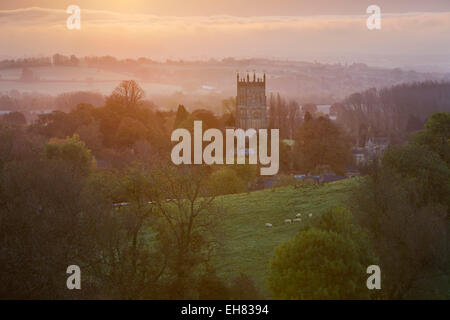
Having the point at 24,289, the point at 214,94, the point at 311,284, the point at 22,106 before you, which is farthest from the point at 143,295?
the point at 214,94

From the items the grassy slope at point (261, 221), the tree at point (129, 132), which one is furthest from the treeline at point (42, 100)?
the grassy slope at point (261, 221)

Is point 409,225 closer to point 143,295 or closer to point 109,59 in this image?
point 143,295

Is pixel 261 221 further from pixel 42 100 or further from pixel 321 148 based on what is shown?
pixel 42 100

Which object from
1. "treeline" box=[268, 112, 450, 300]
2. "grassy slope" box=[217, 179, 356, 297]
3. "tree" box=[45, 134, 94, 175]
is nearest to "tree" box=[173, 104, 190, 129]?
"tree" box=[45, 134, 94, 175]

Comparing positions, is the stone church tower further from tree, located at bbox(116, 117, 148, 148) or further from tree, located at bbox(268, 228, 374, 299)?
tree, located at bbox(268, 228, 374, 299)

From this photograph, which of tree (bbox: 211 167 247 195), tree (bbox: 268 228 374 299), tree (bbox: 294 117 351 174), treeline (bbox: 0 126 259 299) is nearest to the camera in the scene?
tree (bbox: 268 228 374 299)

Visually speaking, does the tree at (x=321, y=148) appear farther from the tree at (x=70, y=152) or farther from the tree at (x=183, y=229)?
the tree at (x=183, y=229)
